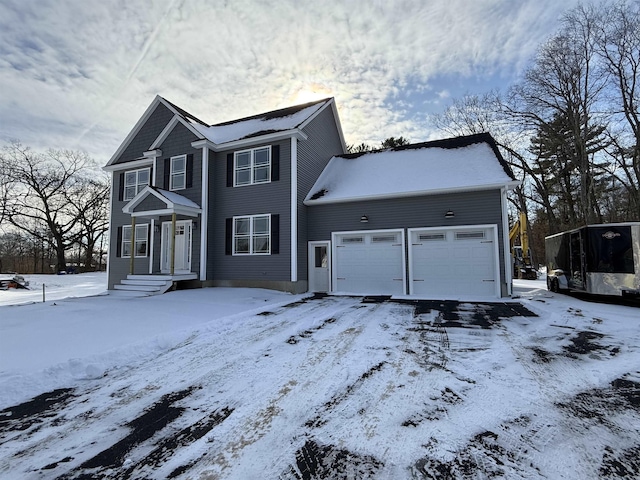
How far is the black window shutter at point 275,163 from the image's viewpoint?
11.8 meters

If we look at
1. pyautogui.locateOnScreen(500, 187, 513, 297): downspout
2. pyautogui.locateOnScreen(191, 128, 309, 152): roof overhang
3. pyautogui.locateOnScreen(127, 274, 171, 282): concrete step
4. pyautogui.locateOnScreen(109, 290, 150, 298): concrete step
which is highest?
pyautogui.locateOnScreen(191, 128, 309, 152): roof overhang

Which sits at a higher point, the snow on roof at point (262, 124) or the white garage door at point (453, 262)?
the snow on roof at point (262, 124)

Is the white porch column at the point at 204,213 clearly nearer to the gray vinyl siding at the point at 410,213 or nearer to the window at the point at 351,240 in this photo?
the gray vinyl siding at the point at 410,213

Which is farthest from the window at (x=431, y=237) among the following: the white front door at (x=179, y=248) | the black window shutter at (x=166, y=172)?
the black window shutter at (x=166, y=172)

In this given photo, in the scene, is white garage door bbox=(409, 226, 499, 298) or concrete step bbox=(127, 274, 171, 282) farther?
concrete step bbox=(127, 274, 171, 282)

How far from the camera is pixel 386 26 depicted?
8859 millimetres

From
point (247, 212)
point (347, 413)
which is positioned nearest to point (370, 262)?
point (247, 212)

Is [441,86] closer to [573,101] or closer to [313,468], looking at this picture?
[573,101]

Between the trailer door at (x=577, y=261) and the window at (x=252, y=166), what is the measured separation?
→ 10617mm

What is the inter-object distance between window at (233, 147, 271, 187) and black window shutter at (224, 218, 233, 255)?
5.03 ft

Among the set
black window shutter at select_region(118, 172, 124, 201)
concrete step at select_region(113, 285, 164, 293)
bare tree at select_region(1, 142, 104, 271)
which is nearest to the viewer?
concrete step at select_region(113, 285, 164, 293)

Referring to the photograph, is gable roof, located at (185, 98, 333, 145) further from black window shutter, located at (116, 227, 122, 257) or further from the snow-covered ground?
the snow-covered ground

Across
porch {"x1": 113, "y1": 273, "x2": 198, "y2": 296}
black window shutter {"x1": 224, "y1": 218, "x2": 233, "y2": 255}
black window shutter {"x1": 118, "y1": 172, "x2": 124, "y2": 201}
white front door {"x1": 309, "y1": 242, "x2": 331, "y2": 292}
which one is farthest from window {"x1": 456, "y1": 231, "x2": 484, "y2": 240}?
black window shutter {"x1": 118, "y1": 172, "x2": 124, "y2": 201}

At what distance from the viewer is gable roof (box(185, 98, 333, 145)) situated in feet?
40.2
